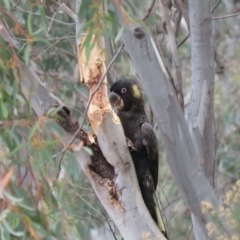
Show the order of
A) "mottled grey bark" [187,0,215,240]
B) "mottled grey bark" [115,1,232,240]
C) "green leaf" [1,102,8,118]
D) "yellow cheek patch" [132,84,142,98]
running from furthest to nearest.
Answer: "yellow cheek patch" [132,84,142,98] < "mottled grey bark" [187,0,215,240] < "mottled grey bark" [115,1,232,240] < "green leaf" [1,102,8,118]

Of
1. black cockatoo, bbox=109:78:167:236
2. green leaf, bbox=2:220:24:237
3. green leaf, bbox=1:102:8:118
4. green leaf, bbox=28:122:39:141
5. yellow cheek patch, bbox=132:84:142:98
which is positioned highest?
green leaf, bbox=1:102:8:118

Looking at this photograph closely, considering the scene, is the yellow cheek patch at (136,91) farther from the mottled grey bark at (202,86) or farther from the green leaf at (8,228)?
the green leaf at (8,228)

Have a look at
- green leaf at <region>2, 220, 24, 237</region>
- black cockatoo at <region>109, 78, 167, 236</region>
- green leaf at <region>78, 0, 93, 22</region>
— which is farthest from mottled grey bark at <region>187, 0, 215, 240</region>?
green leaf at <region>2, 220, 24, 237</region>

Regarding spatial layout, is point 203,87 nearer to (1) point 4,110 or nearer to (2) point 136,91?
(2) point 136,91

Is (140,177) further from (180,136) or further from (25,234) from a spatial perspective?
(25,234)

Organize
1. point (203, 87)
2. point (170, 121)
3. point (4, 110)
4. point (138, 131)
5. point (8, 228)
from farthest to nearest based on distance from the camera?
point (138, 131) < point (203, 87) < point (170, 121) < point (4, 110) < point (8, 228)

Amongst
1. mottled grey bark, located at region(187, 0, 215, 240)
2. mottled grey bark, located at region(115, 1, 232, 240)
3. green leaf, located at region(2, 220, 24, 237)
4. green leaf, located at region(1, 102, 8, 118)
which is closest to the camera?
green leaf, located at region(2, 220, 24, 237)

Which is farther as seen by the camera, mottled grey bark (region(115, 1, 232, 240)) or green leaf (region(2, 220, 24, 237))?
mottled grey bark (region(115, 1, 232, 240))

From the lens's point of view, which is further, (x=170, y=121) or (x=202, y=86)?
(x=202, y=86)

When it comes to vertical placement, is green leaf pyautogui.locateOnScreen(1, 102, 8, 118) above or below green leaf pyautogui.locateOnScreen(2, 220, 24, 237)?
above

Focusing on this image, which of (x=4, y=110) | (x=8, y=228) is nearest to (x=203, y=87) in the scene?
(x=4, y=110)

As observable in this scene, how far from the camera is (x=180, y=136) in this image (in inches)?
99.9

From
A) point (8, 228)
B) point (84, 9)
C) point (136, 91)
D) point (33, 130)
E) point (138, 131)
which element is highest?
point (84, 9)

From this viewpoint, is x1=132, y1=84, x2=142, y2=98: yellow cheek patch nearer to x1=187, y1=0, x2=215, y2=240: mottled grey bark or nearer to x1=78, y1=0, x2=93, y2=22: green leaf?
x1=187, y1=0, x2=215, y2=240: mottled grey bark
